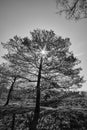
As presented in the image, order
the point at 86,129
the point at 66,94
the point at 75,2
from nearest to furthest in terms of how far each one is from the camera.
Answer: the point at 75,2 < the point at 86,129 < the point at 66,94

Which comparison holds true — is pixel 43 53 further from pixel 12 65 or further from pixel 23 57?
pixel 12 65

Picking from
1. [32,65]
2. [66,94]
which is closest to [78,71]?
[66,94]

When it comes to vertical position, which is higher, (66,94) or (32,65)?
(32,65)

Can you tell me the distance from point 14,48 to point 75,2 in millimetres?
7224

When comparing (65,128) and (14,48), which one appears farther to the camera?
(14,48)

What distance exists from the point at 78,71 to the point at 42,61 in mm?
3937

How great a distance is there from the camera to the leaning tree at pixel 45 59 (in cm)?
945

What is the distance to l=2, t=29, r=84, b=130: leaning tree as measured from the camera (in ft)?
31.0

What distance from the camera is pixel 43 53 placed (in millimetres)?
10078

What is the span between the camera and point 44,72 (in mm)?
10070

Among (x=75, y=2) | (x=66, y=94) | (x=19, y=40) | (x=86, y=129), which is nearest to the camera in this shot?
(x=75, y=2)

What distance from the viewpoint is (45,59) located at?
9945 millimetres

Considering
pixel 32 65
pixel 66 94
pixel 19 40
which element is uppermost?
pixel 19 40

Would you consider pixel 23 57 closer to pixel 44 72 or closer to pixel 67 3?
pixel 44 72
